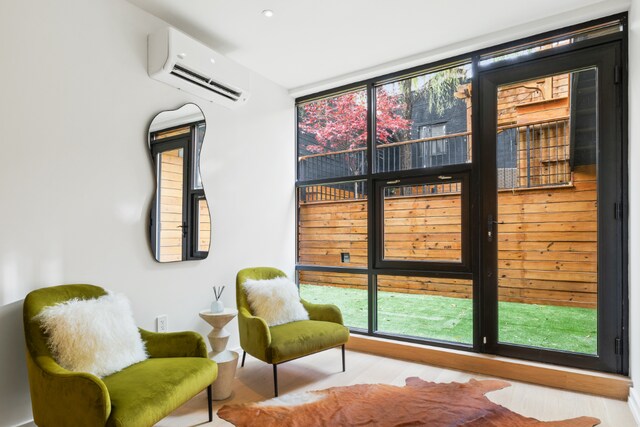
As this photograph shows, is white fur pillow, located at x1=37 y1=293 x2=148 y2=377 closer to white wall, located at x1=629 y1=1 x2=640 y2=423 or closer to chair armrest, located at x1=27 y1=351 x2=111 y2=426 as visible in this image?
chair armrest, located at x1=27 y1=351 x2=111 y2=426

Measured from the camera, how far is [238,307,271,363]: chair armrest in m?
2.67

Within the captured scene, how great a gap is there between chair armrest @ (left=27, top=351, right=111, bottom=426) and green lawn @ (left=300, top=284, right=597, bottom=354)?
8.63 ft

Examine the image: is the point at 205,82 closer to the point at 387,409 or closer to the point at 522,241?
the point at 387,409

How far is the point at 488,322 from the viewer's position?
3.14m

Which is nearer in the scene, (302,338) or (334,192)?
(302,338)

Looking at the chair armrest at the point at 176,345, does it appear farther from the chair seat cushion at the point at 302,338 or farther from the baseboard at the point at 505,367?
the baseboard at the point at 505,367

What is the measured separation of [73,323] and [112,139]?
1216 millimetres

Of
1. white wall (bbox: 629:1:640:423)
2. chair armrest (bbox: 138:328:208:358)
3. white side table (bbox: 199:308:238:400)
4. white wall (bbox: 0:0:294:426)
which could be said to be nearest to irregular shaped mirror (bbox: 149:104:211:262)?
white wall (bbox: 0:0:294:426)

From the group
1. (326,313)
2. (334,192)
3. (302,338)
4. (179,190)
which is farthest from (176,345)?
(334,192)

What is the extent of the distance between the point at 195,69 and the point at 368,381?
264 cm

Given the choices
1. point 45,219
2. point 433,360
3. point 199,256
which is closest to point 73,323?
point 45,219

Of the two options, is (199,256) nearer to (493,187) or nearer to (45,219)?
(45,219)

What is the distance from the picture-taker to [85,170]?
242 cm

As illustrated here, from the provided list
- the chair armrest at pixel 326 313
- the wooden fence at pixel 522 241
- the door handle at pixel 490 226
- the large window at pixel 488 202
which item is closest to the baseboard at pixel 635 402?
the large window at pixel 488 202
